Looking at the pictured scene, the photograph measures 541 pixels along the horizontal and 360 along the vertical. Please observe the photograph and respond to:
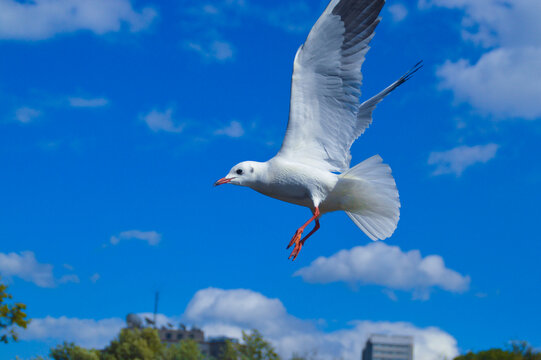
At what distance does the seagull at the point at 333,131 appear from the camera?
6.79 metres

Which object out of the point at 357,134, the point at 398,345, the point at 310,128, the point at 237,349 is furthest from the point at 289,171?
the point at 398,345

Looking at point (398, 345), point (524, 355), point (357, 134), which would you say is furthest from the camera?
point (398, 345)

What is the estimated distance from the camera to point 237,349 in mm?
25750

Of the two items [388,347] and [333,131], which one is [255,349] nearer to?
[333,131]

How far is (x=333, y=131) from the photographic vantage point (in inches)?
288

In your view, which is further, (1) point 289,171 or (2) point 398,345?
(2) point 398,345

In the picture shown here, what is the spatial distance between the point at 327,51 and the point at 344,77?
0.35m

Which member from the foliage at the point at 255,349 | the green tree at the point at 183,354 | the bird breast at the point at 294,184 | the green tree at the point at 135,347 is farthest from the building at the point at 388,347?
the bird breast at the point at 294,184

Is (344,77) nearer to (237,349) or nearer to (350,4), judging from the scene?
(350,4)

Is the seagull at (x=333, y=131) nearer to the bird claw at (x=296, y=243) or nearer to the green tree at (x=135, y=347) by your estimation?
the bird claw at (x=296, y=243)

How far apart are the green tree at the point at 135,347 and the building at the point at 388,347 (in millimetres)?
84063

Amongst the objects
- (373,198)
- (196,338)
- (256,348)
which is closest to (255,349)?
(256,348)

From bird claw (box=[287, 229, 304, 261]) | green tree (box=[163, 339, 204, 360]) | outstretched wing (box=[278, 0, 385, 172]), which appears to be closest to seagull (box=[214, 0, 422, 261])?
outstretched wing (box=[278, 0, 385, 172])

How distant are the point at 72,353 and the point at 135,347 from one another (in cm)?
370
